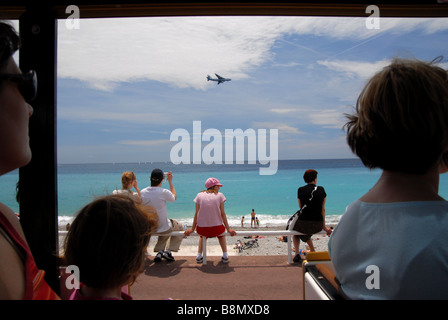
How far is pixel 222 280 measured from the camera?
2988mm

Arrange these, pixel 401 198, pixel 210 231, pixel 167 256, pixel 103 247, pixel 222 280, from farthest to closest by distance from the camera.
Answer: pixel 210 231
pixel 167 256
pixel 222 280
pixel 103 247
pixel 401 198

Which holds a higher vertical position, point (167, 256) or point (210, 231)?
point (210, 231)

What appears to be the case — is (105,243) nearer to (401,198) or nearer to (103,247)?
(103,247)

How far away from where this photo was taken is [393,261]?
2.18 feet

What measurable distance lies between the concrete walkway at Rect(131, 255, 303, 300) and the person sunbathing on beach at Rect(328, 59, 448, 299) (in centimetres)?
201

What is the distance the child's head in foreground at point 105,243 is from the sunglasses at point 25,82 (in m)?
0.38

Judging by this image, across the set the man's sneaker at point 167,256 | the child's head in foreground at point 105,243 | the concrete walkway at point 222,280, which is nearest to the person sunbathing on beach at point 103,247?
the child's head in foreground at point 105,243

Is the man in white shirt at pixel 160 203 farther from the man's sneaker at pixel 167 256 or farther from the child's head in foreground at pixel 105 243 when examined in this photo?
the child's head in foreground at pixel 105 243

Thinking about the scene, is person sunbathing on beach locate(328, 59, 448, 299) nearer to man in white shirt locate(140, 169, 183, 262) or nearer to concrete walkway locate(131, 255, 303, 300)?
concrete walkway locate(131, 255, 303, 300)

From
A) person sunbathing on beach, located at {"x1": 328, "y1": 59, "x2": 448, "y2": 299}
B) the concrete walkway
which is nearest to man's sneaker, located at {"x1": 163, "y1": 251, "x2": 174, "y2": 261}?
the concrete walkway

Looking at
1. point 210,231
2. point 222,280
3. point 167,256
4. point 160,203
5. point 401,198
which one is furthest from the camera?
point 160,203

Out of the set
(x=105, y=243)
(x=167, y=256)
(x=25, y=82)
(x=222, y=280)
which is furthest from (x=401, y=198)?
(x=167, y=256)

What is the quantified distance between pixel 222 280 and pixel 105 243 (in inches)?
95.9
